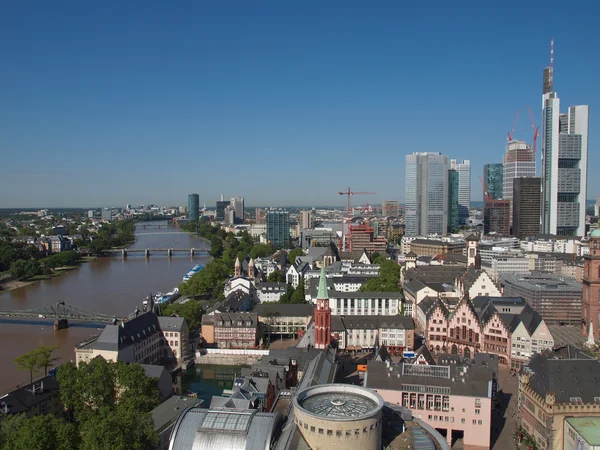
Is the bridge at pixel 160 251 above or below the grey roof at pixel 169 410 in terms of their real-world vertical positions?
below

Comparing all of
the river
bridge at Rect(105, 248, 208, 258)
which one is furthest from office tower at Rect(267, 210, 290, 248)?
the river

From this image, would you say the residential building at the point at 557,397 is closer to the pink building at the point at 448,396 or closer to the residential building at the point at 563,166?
the pink building at the point at 448,396

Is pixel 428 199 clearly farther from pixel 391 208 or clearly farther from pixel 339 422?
pixel 339 422

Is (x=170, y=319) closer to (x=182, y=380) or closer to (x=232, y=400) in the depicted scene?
(x=182, y=380)

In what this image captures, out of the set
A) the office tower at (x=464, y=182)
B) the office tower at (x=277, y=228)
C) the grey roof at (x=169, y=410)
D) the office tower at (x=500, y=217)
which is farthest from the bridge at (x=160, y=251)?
the office tower at (x=464, y=182)

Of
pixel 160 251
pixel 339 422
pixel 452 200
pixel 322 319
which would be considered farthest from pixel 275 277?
pixel 452 200

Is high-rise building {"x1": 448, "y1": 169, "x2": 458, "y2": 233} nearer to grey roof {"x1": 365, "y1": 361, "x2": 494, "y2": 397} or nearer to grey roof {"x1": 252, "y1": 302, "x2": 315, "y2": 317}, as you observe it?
grey roof {"x1": 252, "y1": 302, "x2": 315, "y2": 317}

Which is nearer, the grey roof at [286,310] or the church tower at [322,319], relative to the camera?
the church tower at [322,319]
